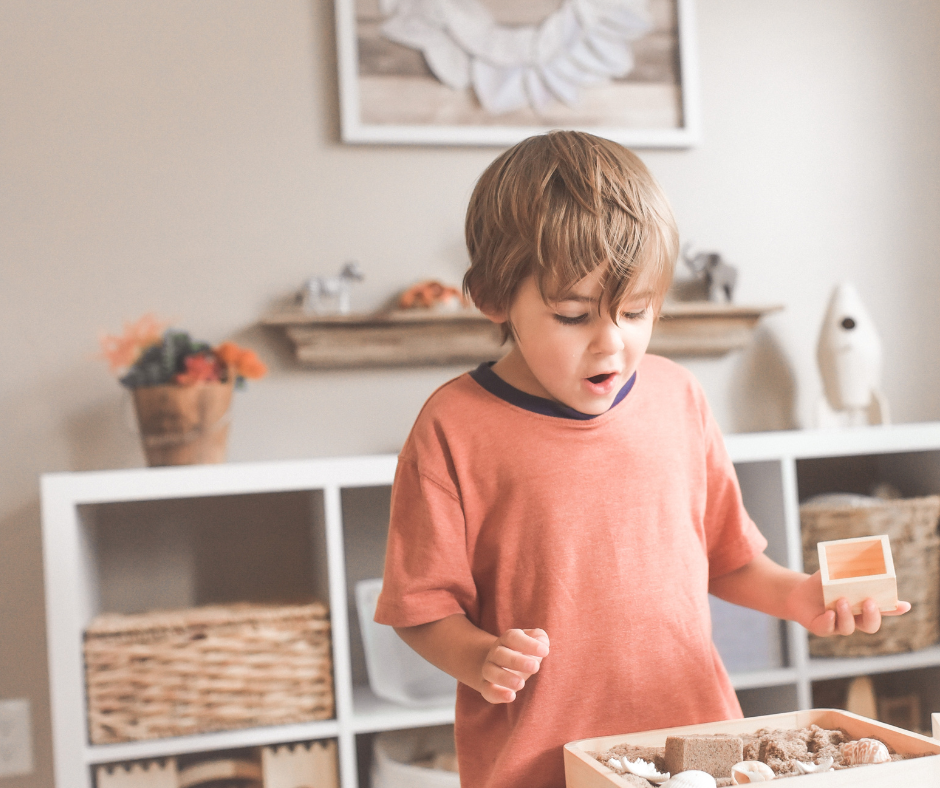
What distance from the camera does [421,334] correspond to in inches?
65.9

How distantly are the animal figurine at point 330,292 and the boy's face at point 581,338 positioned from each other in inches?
37.4

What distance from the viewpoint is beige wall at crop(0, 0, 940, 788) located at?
5.27ft

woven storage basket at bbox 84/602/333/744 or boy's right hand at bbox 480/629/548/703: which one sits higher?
boy's right hand at bbox 480/629/548/703

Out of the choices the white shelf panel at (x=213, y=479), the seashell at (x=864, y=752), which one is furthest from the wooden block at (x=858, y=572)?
the white shelf panel at (x=213, y=479)

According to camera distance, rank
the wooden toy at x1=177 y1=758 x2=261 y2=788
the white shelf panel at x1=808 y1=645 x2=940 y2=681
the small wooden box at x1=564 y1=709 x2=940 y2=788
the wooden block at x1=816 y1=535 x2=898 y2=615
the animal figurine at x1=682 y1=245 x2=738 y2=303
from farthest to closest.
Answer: the animal figurine at x1=682 y1=245 x2=738 y2=303 → the white shelf panel at x1=808 y1=645 x2=940 y2=681 → the wooden toy at x1=177 y1=758 x2=261 y2=788 → the wooden block at x1=816 y1=535 x2=898 y2=615 → the small wooden box at x1=564 y1=709 x2=940 y2=788

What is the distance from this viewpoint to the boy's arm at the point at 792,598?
2.04 ft

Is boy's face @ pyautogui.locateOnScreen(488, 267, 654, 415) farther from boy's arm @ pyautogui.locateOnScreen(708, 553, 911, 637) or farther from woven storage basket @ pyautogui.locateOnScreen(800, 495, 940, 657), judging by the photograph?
woven storage basket @ pyautogui.locateOnScreen(800, 495, 940, 657)

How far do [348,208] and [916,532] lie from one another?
120cm

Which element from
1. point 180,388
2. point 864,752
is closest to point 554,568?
point 864,752

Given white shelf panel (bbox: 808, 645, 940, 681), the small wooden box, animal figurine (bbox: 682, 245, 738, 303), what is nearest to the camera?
the small wooden box

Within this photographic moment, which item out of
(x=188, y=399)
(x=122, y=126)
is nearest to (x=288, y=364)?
(x=188, y=399)

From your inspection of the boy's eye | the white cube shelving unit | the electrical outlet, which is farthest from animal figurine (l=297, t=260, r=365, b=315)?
the boy's eye

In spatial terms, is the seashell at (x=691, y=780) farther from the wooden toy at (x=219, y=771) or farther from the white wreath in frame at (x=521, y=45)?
the white wreath in frame at (x=521, y=45)

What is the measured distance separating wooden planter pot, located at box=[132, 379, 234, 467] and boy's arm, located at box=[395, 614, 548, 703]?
84 centimetres
